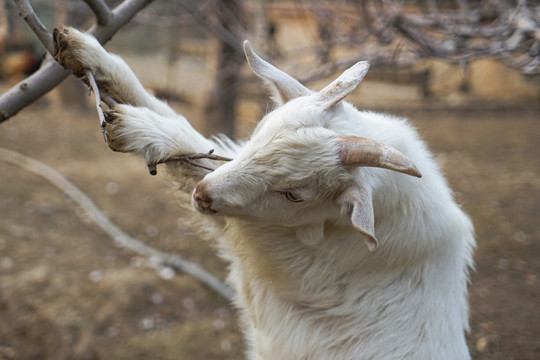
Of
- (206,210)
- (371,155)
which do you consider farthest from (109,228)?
(371,155)

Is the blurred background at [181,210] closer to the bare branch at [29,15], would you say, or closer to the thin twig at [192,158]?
the thin twig at [192,158]

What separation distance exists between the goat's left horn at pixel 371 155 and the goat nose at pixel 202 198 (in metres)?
0.57

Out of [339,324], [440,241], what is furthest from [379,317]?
[440,241]

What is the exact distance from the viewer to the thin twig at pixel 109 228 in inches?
188

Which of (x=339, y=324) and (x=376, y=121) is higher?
(x=376, y=121)

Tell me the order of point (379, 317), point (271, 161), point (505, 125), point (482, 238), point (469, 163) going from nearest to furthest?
point (271, 161) < point (379, 317) < point (482, 238) < point (469, 163) < point (505, 125)

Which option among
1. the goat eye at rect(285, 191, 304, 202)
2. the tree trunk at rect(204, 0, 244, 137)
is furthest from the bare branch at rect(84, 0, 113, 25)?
the tree trunk at rect(204, 0, 244, 137)

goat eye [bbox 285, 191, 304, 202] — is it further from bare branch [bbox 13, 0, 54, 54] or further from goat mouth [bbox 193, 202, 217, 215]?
Answer: bare branch [bbox 13, 0, 54, 54]

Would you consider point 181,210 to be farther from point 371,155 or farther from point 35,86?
point 371,155

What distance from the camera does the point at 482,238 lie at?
5.26 meters

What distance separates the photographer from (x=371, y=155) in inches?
79.8

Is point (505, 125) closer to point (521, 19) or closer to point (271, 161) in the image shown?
point (521, 19)

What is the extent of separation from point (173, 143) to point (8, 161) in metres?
5.05

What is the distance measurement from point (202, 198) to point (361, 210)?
659 mm
